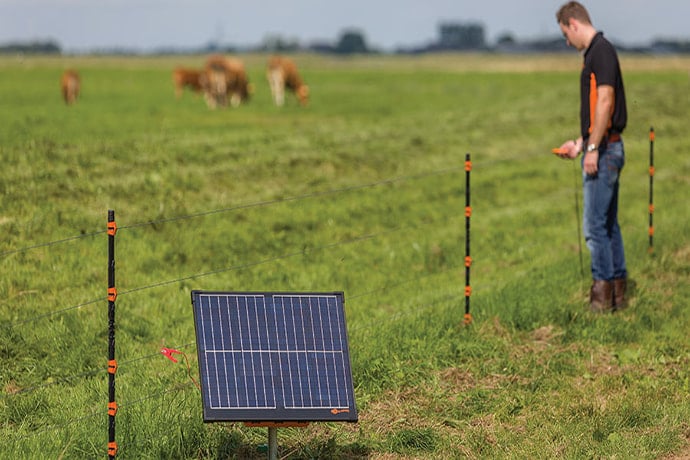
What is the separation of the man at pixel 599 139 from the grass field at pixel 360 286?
514mm

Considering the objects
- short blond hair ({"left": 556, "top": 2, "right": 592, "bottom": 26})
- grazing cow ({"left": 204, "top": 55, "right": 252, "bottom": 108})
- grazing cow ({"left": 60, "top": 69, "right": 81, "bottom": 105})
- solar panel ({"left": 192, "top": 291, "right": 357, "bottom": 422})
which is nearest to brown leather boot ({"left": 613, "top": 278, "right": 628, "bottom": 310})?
short blond hair ({"left": 556, "top": 2, "right": 592, "bottom": 26})

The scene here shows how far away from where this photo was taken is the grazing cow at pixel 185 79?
46438 millimetres

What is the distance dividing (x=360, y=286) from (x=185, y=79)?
120ft

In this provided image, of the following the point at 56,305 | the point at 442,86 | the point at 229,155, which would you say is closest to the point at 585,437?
the point at 56,305

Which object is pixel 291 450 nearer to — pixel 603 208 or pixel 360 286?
pixel 603 208


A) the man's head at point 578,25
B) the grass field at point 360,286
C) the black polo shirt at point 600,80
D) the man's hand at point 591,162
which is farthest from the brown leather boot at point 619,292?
the man's head at point 578,25

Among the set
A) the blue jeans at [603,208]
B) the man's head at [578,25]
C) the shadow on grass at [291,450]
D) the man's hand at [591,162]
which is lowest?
the shadow on grass at [291,450]

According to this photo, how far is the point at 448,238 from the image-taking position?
14.1 metres

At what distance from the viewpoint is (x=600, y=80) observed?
9773 mm

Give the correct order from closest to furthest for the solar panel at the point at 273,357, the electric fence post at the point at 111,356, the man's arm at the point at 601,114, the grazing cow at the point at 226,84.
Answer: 1. the solar panel at the point at 273,357
2. the electric fence post at the point at 111,356
3. the man's arm at the point at 601,114
4. the grazing cow at the point at 226,84

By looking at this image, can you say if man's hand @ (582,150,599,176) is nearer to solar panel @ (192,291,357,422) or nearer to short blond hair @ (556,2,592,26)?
short blond hair @ (556,2,592,26)

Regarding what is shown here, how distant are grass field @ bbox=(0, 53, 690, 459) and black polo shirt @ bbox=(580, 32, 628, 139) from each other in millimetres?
1874

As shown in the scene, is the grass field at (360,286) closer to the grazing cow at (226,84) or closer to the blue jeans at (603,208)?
the blue jeans at (603,208)

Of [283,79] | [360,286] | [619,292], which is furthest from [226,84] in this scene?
[619,292]
